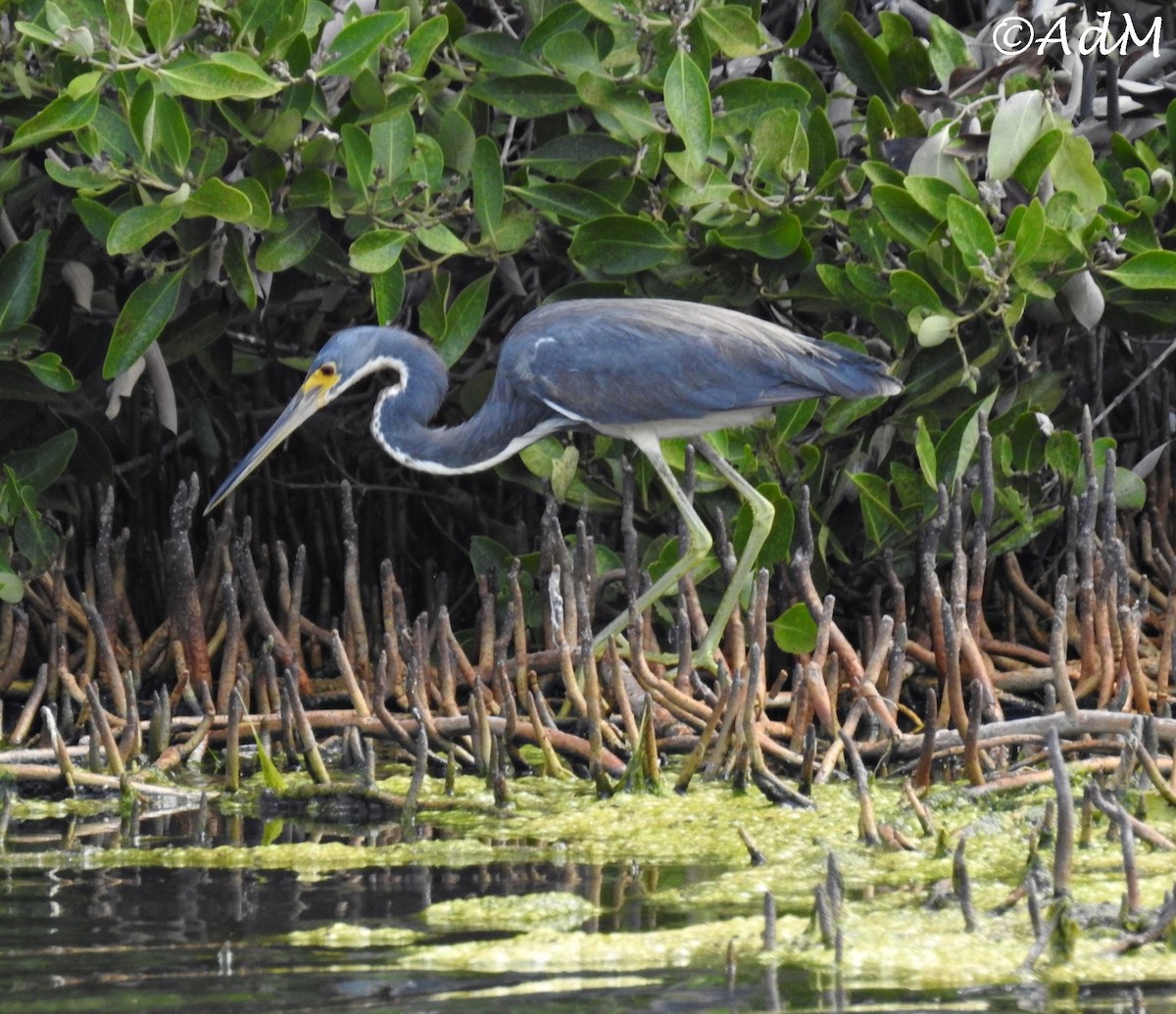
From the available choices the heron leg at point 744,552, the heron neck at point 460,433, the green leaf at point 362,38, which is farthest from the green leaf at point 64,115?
the heron leg at point 744,552

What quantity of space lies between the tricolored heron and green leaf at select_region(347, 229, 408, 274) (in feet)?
1.84

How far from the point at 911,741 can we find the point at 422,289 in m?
2.65

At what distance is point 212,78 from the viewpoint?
495 cm

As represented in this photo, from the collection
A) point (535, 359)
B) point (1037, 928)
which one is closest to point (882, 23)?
point (535, 359)

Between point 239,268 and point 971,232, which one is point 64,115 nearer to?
point 239,268

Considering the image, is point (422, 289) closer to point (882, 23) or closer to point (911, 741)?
point (882, 23)

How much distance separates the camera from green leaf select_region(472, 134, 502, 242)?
5.65m

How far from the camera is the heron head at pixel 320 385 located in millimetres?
6102

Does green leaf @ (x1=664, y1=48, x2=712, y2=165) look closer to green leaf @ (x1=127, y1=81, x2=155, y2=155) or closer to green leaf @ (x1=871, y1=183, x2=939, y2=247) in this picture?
green leaf @ (x1=871, y1=183, x2=939, y2=247)

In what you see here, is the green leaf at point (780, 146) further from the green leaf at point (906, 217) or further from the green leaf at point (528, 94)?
the green leaf at point (528, 94)

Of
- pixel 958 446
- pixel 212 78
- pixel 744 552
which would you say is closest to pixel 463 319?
pixel 744 552

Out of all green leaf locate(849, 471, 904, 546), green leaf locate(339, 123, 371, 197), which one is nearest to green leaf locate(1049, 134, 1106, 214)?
green leaf locate(849, 471, 904, 546)

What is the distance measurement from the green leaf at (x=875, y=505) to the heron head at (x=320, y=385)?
1.55 meters

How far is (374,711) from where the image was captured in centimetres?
533
